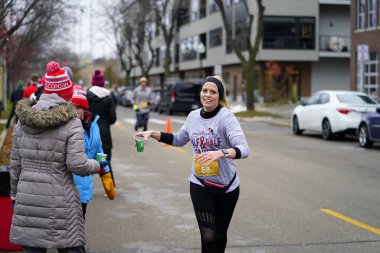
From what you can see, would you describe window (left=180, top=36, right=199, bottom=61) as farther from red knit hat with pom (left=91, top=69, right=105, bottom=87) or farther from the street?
red knit hat with pom (left=91, top=69, right=105, bottom=87)

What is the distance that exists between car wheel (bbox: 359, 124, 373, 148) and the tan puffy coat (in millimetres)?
14077

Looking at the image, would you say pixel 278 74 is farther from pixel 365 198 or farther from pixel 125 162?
pixel 365 198

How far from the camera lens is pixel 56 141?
4.29 metres

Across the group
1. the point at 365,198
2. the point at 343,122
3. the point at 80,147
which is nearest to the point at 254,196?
the point at 365,198

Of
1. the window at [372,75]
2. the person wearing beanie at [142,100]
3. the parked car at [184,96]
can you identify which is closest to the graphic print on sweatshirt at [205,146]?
the person wearing beanie at [142,100]

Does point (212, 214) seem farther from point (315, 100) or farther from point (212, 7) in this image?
point (212, 7)

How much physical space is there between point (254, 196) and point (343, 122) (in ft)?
33.2

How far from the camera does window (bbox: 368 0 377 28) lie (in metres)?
31.7

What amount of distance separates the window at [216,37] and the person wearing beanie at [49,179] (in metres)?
50.5

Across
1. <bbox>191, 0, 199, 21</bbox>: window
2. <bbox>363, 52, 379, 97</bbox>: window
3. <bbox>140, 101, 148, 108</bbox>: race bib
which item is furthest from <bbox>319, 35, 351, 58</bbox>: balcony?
<bbox>140, 101, 148, 108</bbox>: race bib

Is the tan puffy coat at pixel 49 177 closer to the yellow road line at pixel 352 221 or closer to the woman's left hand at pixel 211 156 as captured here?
the woman's left hand at pixel 211 156

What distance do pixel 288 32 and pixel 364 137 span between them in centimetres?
3007

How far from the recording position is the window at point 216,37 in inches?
2144

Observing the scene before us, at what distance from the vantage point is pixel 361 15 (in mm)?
33094
